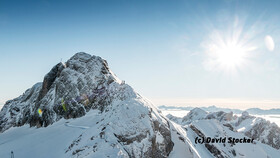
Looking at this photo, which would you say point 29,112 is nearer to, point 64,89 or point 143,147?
point 64,89

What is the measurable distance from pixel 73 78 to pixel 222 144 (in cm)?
4809

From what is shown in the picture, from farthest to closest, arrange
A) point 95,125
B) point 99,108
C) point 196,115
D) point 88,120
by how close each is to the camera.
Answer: point 196,115 → point 99,108 → point 88,120 → point 95,125

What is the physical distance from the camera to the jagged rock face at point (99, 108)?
26703 mm

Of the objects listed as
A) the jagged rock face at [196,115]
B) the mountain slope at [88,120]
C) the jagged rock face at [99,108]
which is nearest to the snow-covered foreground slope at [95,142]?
the mountain slope at [88,120]

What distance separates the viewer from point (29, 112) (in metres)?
59.7

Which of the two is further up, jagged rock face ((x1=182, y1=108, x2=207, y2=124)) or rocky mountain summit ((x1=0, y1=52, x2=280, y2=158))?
rocky mountain summit ((x1=0, y1=52, x2=280, y2=158))

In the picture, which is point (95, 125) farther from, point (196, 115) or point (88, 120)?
point (196, 115)

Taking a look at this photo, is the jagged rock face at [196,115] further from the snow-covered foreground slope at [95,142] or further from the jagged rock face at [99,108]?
the snow-covered foreground slope at [95,142]

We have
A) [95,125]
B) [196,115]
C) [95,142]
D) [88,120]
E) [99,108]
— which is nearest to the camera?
[95,142]

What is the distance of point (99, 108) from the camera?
42625 mm

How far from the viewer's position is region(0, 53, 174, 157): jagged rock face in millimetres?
26703

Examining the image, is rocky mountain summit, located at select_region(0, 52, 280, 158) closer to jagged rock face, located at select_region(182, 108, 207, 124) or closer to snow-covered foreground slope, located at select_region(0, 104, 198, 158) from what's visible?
snow-covered foreground slope, located at select_region(0, 104, 198, 158)

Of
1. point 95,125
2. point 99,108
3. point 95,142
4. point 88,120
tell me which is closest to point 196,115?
point 99,108

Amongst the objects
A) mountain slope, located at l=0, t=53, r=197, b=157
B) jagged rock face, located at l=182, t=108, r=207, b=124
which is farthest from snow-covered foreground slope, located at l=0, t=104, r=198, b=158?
jagged rock face, located at l=182, t=108, r=207, b=124
